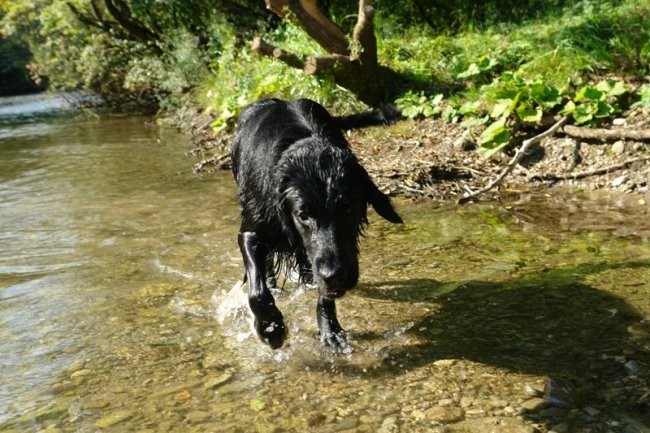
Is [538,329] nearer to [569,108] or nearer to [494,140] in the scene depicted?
[494,140]

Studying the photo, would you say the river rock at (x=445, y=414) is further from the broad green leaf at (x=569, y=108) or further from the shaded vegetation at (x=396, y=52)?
the broad green leaf at (x=569, y=108)

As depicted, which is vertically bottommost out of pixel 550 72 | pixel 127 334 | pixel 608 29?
pixel 127 334

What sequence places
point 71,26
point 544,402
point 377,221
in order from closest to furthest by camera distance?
point 544,402 → point 377,221 → point 71,26

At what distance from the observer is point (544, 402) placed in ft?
9.12

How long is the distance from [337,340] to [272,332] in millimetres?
399

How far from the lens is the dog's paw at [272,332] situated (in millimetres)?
3490

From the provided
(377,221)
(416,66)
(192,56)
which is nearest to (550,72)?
(416,66)

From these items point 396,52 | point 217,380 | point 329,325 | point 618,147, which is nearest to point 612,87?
point 618,147

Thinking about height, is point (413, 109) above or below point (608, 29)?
below

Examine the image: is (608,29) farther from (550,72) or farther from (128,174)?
(128,174)

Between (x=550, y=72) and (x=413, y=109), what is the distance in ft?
5.92

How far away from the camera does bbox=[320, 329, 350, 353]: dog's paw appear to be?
3.53 metres

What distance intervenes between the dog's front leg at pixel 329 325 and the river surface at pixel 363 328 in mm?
94

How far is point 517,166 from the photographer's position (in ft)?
22.3
